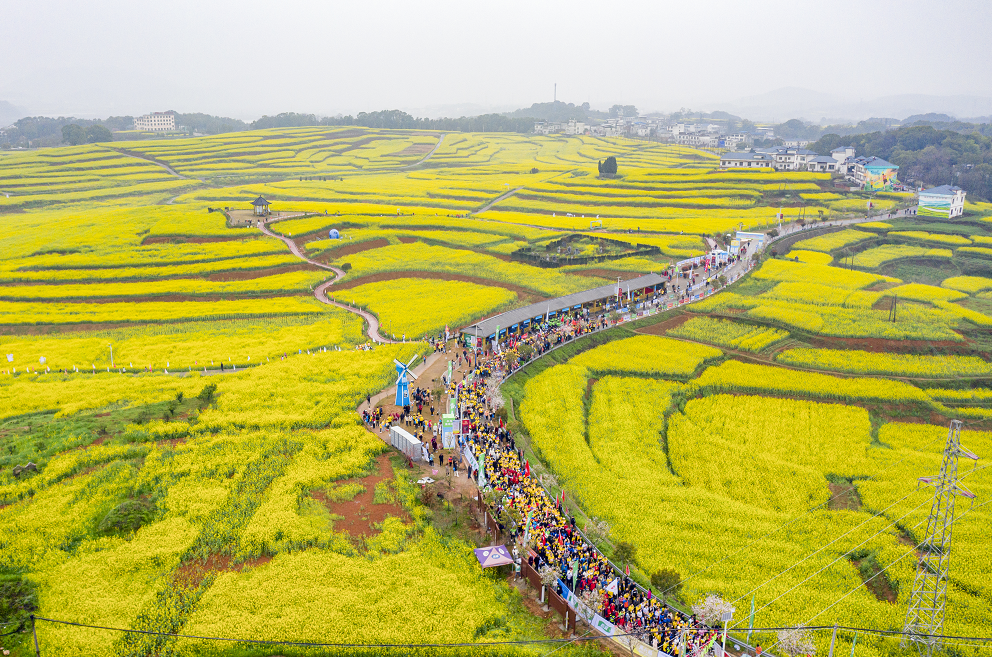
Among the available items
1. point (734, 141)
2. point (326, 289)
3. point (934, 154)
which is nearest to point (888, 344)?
point (326, 289)

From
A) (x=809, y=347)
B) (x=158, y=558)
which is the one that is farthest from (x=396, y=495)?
(x=809, y=347)

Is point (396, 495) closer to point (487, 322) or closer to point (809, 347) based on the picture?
point (487, 322)

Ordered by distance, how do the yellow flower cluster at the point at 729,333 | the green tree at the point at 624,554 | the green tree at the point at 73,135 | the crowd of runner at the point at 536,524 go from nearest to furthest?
the crowd of runner at the point at 536,524 → the green tree at the point at 624,554 → the yellow flower cluster at the point at 729,333 → the green tree at the point at 73,135

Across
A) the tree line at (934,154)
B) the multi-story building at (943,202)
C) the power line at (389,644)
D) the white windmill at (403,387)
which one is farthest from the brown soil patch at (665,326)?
the tree line at (934,154)

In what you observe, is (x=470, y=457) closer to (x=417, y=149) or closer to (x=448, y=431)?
(x=448, y=431)

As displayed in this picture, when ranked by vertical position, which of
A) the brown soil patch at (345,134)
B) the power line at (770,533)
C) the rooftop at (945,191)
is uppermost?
the brown soil patch at (345,134)

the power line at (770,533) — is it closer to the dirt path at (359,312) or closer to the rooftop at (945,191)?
the dirt path at (359,312)

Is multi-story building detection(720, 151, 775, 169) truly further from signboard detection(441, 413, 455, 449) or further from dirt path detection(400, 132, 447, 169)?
signboard detection(441, 413, 455, 449)
